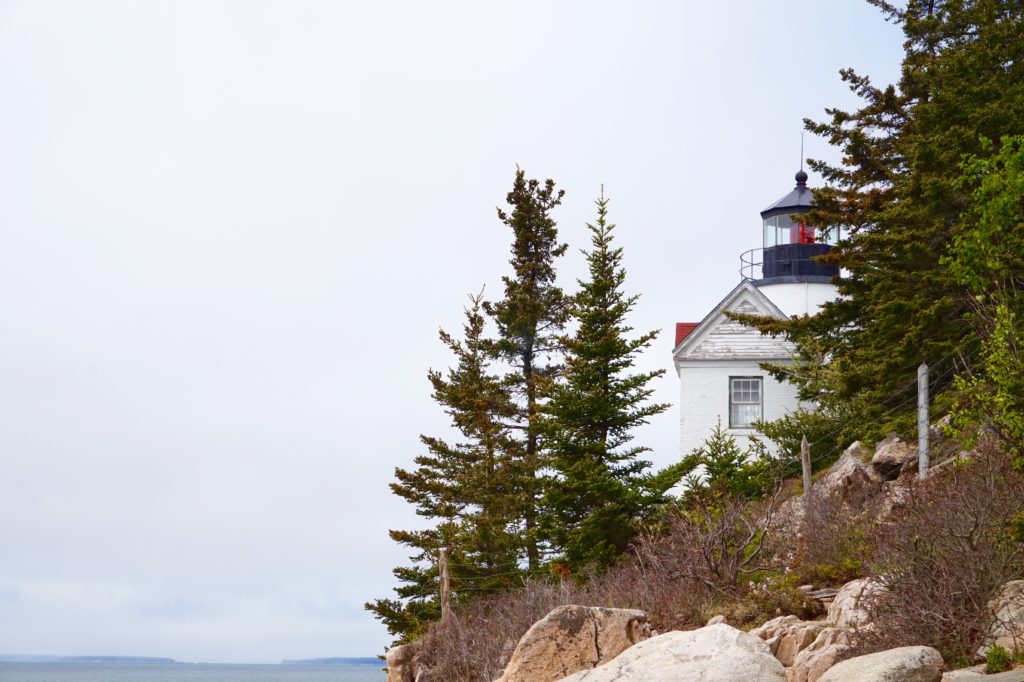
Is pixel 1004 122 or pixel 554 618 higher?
pixel 1004 122

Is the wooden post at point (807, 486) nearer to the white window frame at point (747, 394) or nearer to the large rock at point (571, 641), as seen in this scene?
the large rock at point (571, 641)

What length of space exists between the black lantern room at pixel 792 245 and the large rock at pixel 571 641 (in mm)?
23473

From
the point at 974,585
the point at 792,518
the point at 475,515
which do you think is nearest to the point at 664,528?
the point at 792,518

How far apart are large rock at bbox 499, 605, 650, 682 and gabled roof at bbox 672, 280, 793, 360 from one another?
18522mm

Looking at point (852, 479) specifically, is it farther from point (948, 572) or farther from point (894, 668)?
point (894, 668)

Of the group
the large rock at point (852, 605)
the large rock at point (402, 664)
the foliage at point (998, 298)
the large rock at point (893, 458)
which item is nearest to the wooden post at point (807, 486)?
the large rock at point (893, 458)

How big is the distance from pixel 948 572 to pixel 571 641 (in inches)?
197

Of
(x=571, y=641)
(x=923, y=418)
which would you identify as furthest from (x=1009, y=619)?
(x=923, y=418)

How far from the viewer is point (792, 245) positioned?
3709cm

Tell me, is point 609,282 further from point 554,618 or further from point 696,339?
point 554,618

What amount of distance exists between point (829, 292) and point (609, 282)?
11602mm

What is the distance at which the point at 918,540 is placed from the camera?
485 inches

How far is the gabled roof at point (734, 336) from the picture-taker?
32.5m

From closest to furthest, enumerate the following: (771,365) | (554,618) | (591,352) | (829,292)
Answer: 1. (554,618)
2. (591,352)
3. (771,365)
4. (829,292)
